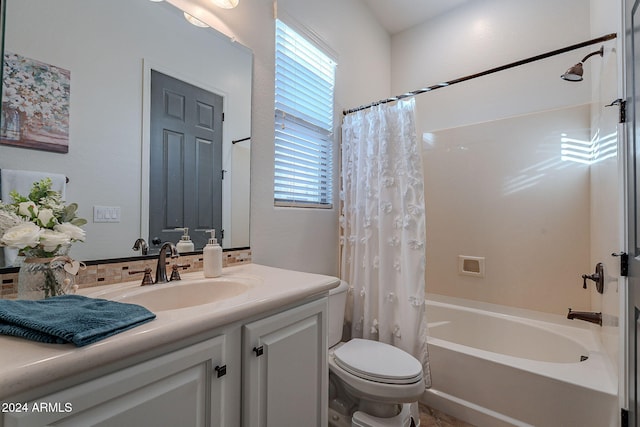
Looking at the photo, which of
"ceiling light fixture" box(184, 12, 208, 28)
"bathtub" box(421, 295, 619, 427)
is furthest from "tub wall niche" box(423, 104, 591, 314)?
"ceiling light fixture" box(184, 12, 208, 28)

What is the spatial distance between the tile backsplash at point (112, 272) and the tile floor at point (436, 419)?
154cm

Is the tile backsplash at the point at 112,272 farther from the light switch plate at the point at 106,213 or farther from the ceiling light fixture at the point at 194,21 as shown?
the ceiling light fixture at the point at 194,21

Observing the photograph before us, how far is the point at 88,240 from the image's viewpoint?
100 cm

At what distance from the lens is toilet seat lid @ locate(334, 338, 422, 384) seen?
4.29 feet

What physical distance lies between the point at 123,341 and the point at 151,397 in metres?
0.16

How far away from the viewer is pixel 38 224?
2.52ft

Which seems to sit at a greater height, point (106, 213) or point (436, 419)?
point (106, 213)

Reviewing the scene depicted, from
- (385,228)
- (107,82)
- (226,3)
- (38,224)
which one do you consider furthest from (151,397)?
(226,3)

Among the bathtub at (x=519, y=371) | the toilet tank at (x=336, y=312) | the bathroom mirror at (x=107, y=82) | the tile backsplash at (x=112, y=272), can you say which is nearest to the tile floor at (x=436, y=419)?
the bathtub at (x=519, y=371)

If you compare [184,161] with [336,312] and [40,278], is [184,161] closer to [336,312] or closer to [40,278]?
[40,278]

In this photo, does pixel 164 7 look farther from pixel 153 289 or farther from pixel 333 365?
pixel 333 365

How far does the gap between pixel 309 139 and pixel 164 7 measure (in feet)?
3.31

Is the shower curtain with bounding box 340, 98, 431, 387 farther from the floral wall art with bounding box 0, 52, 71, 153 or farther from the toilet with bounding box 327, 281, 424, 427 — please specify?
the floral wall art with bounding box 0, 52, 71, 153

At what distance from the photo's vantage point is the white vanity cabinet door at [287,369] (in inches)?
32.9
